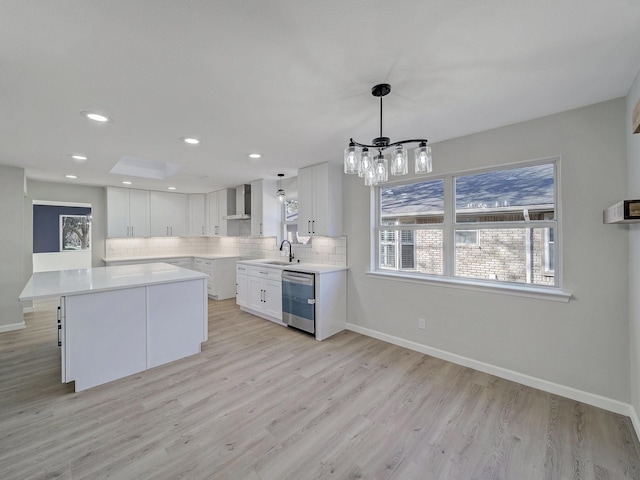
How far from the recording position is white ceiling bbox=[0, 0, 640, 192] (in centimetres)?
128

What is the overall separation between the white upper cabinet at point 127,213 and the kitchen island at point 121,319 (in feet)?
8.95

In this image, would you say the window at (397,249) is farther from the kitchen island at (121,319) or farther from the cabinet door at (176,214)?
the cabinet door at (176,214)

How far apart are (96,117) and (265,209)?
9.68 feet

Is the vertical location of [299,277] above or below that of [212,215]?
below

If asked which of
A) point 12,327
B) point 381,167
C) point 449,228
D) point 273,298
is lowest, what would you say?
point 12,327

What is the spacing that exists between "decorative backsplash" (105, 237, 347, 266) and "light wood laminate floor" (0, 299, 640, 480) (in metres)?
1.71

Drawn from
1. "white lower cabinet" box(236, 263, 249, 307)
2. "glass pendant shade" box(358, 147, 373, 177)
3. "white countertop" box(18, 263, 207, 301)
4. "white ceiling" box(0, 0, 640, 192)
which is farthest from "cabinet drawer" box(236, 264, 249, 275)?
"glass pendant shade" box(358, 147, 373, 177)

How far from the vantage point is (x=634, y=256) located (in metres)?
1.98

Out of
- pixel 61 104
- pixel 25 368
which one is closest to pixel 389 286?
pixel 61 104

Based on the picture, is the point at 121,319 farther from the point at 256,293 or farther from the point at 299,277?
the point at 256,293

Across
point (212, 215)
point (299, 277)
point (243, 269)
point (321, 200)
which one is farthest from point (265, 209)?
point (212, 215)

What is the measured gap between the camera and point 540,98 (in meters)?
2.12

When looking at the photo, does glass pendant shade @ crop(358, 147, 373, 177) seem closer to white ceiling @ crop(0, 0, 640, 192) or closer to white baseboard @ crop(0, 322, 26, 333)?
white ceiling @ crop(0, 0, 640, 192)

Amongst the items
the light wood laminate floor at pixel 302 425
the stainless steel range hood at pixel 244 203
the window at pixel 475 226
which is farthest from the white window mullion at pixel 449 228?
the stainless steel range hood at pixel 244 203
